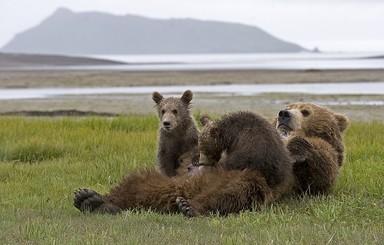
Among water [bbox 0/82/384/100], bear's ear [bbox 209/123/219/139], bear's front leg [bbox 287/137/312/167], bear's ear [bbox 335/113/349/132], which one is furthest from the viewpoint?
water [bbox 0/82/384/100]

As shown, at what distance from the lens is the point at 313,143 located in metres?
6.85

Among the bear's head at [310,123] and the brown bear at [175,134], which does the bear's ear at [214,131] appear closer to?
the bear's head at [310,123]

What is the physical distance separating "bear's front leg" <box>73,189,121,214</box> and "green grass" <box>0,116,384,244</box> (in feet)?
0.29

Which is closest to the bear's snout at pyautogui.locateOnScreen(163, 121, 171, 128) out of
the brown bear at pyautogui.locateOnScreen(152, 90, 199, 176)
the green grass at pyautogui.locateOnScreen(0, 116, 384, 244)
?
the brown bear at pyautogui.locateOnScreen(152, 90, 199, 176)

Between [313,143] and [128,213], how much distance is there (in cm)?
179

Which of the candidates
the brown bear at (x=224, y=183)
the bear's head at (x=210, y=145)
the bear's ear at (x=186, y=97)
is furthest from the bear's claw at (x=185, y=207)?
the bear's ear at (x=186, y=97)

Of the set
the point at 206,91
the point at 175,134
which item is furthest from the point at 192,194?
the point at 206,91

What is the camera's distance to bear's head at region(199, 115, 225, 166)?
258 inches

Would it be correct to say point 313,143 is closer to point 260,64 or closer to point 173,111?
point 173,111

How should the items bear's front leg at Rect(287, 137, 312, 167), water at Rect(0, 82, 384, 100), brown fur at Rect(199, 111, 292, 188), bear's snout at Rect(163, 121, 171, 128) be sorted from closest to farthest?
brown fur at Rect(199, 111, 292, 188) → bear's front leg at Rect(287, 137, 312, 167) → bear's snout at Rect(163, 121, 171, 128) → water at Rect(0, 82, 384, 100)

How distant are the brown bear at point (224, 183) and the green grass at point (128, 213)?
0.15 metres

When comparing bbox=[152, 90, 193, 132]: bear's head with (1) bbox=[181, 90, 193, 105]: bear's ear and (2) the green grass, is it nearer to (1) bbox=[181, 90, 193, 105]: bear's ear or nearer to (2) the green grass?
(1) bbox=[181, 90, 193, 105]: bear's ear

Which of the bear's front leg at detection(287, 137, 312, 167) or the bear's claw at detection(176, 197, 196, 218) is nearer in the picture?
the bear's claw at detection(176, 197, 196, 218)

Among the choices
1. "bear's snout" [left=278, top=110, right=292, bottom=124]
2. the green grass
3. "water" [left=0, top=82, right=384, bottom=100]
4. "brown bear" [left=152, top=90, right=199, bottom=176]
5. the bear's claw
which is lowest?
"water" [left=0, top=82, right=384, bottom=100]
